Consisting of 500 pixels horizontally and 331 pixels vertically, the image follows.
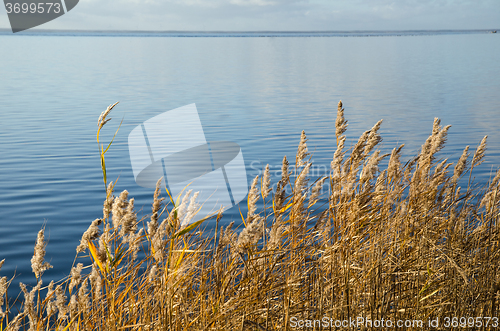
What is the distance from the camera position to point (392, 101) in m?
19.4

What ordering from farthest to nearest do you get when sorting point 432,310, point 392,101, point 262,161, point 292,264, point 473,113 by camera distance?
point 392,101
point 473,113
point 262,161
point 292,264
point 432,310

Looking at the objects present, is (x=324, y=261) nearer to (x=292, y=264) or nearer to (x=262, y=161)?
(x=292, y=264)

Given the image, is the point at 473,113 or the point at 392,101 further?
the point at 392,101

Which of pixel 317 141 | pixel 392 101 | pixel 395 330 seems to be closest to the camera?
pixel 395 330

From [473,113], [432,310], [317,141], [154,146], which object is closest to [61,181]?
[154,146]

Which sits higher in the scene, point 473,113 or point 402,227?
point 402,227

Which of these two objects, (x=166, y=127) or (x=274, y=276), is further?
(x=166, y=127)

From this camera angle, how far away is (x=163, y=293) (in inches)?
104

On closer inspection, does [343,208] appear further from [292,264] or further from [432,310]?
[432,310]

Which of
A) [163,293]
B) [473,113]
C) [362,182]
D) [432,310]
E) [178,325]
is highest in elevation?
[362,182]

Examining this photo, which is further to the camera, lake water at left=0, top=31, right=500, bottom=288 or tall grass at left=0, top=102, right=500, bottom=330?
lake water at left=0, top=31, right=500, bottom=288

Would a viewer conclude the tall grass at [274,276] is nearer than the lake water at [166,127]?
Yes

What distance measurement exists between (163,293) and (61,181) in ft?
23.2

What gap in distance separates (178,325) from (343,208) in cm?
151
